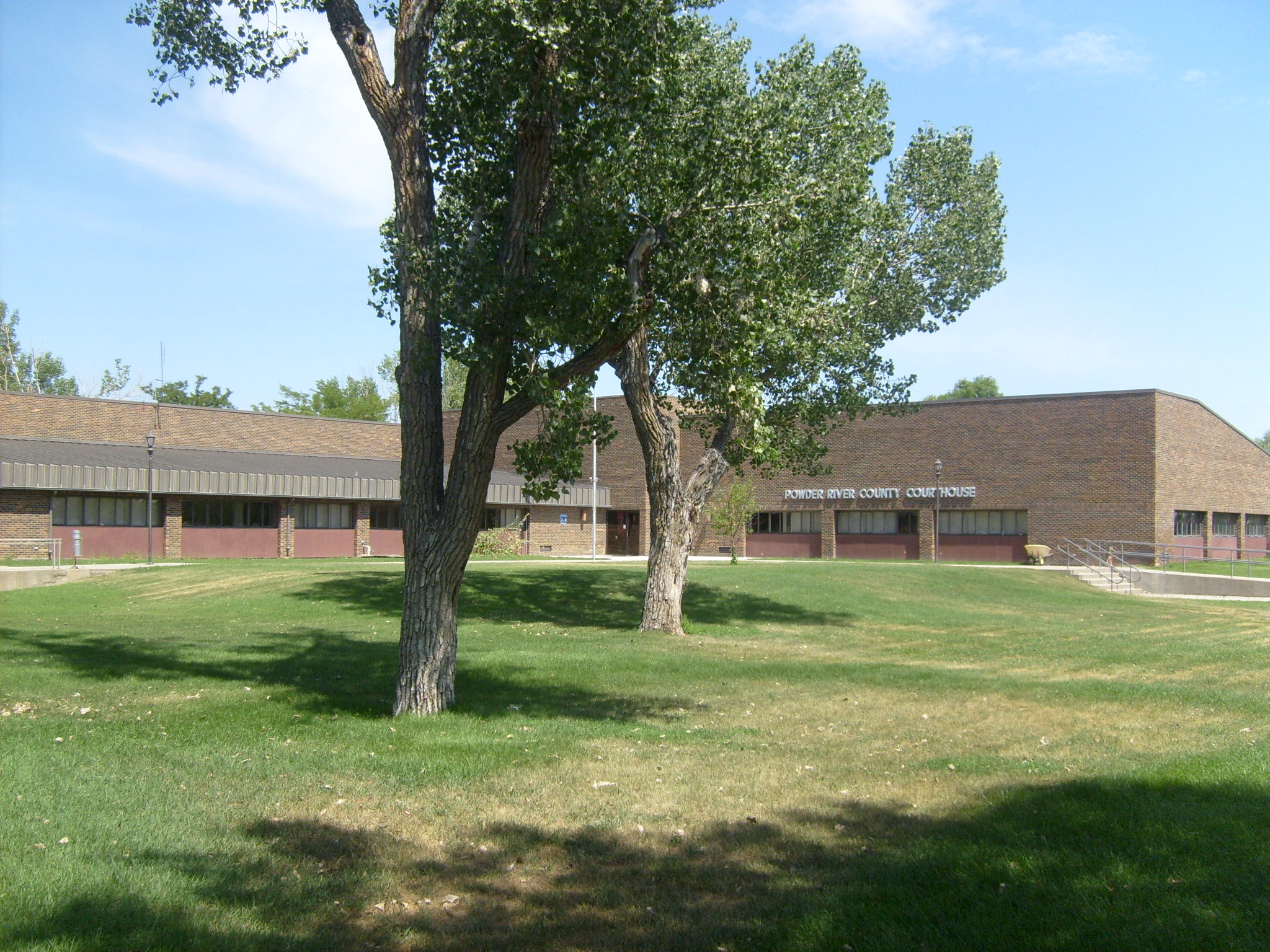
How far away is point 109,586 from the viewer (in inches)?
1079

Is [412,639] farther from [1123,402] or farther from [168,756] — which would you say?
[1123,402]

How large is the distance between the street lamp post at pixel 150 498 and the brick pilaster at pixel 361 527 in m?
8.42

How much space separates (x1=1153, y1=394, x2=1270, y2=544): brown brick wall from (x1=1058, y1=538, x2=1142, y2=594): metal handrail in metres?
2.17

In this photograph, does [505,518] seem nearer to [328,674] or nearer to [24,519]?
[24,519]

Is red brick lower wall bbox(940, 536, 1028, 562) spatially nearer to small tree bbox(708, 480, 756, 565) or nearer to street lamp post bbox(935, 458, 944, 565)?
street lamp post bbox(935, 458, 944, 565)

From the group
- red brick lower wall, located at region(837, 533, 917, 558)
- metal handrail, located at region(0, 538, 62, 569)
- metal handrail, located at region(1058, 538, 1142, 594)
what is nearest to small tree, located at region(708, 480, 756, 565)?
red brick lower wall, located at region(837, 533, 917, 558)

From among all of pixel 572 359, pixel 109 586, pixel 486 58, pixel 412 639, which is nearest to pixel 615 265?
pixel 572 359

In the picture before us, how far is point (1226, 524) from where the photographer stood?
50.4 m

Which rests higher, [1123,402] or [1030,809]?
[1123,402]

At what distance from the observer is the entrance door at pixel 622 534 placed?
57625 mm

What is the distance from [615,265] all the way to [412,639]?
4.05 m

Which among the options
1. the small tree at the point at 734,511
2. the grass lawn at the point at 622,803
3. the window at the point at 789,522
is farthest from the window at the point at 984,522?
the grass lawn at the point at 622,803

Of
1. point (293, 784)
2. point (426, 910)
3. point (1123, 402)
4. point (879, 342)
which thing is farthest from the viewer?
point (1123, 402)

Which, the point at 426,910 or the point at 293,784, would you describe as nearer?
the point at 426,910
